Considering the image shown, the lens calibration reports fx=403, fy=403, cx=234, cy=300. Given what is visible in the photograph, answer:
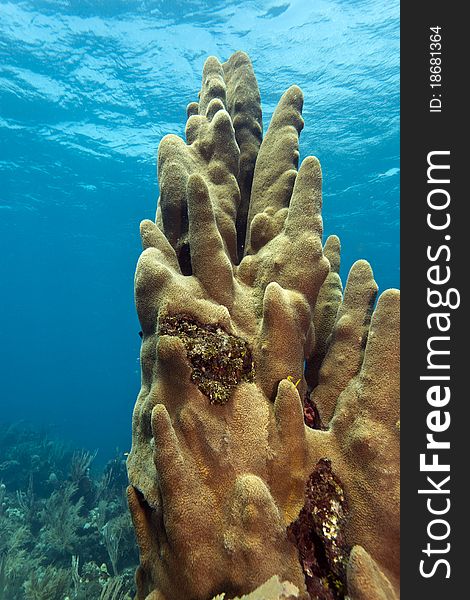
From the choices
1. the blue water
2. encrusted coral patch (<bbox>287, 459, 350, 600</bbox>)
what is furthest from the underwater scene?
the blue water

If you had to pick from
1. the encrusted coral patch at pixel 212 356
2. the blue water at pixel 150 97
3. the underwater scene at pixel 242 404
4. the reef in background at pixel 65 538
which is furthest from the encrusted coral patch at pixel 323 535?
the blue water at pixel 150 97

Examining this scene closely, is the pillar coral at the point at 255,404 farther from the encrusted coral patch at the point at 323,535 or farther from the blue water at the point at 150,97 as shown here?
the blue water at the point at 150,97

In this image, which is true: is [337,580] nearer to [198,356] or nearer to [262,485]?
[262,485]

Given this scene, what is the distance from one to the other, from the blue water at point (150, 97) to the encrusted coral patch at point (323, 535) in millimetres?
14950

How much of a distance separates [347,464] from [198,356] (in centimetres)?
94

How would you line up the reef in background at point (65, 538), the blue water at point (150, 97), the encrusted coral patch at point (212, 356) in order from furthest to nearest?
the blue water at point (150, 97) < the reef in background at point (65, 538) < the encrusted coral patch at point (212, 356)

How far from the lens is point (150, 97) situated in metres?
17.5

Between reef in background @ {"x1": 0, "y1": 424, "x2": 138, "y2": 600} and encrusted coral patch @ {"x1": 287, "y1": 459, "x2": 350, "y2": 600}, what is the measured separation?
3.98 m

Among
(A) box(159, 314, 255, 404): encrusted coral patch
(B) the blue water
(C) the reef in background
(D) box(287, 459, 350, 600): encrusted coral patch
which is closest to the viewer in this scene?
(D) box(287, 459, 350, 600): encrusted coral patch

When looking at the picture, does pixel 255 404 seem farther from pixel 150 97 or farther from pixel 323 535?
pixel 150 97

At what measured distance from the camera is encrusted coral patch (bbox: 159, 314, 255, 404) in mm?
2059

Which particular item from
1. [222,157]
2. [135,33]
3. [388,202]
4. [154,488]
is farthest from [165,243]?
[388,202]

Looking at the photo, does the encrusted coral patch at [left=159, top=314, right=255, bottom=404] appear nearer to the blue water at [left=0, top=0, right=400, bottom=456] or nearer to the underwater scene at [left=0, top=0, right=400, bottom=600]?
the underwater scene at [left=0, top=0, right=400, bottom=600]

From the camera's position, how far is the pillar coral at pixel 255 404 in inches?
70.0
